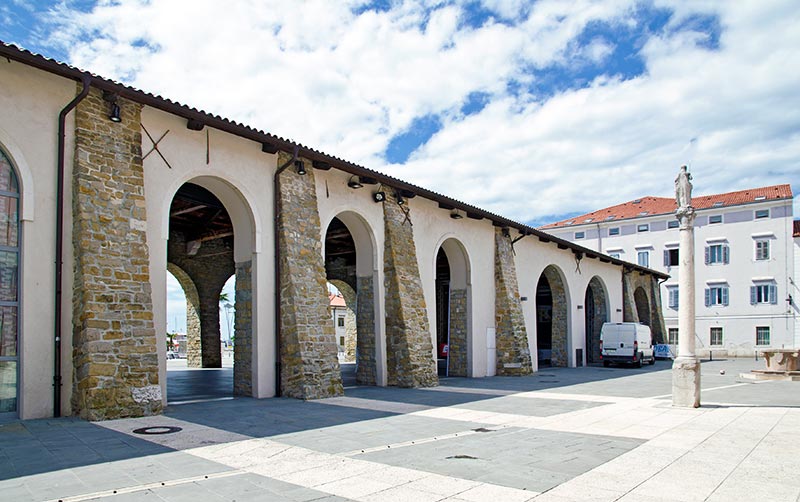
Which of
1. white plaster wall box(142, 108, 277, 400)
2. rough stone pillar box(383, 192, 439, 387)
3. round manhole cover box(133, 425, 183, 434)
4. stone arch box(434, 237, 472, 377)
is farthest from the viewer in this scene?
stone arch box(434, 237, 472, 377)

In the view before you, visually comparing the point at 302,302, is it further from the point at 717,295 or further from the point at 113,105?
the point at 717,295

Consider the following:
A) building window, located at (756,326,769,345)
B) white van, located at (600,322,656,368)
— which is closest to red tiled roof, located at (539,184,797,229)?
building window, located at (756,326,769,345)

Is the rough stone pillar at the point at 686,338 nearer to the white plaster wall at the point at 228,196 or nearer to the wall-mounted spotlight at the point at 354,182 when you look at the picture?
the wall-mounted spotlight at the point at 354,182

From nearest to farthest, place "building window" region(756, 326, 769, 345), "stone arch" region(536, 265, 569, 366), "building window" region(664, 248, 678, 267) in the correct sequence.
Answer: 1. "stone arch" region(536, 265, 569, 366)
2. "building window" region(756, 326, 769, 345)
3. "building window" region(664, 248, 678, 267)

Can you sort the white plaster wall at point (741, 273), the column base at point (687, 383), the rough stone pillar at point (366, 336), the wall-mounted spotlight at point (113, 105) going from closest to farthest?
1. the wall-mounted spotlight at point (113, 105)
2. the column base at point (687, 383)
3. the rough stone pillar at point (366, 336)
4. the white plaster wall at point (741, 273)

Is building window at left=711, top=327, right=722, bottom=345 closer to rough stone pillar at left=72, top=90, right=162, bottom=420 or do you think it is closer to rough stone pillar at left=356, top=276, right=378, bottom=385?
rough stone pillar at left=356, top=276, right=378, bottom=385

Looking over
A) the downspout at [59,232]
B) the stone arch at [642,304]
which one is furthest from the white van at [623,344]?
the downspout at [59,232]

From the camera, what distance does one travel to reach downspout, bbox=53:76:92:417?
8.78 meters

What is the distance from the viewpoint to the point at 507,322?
66.3 ft

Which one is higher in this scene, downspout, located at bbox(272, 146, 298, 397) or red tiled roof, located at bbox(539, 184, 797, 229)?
red tiled roof, located at bbox(539, 184, 797, 229)

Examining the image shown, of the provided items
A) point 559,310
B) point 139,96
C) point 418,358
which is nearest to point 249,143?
point 139,96

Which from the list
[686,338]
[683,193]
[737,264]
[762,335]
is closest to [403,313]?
[686,338]

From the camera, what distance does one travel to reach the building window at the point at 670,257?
44.2m

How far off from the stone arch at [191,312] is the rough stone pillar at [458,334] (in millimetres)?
9522
